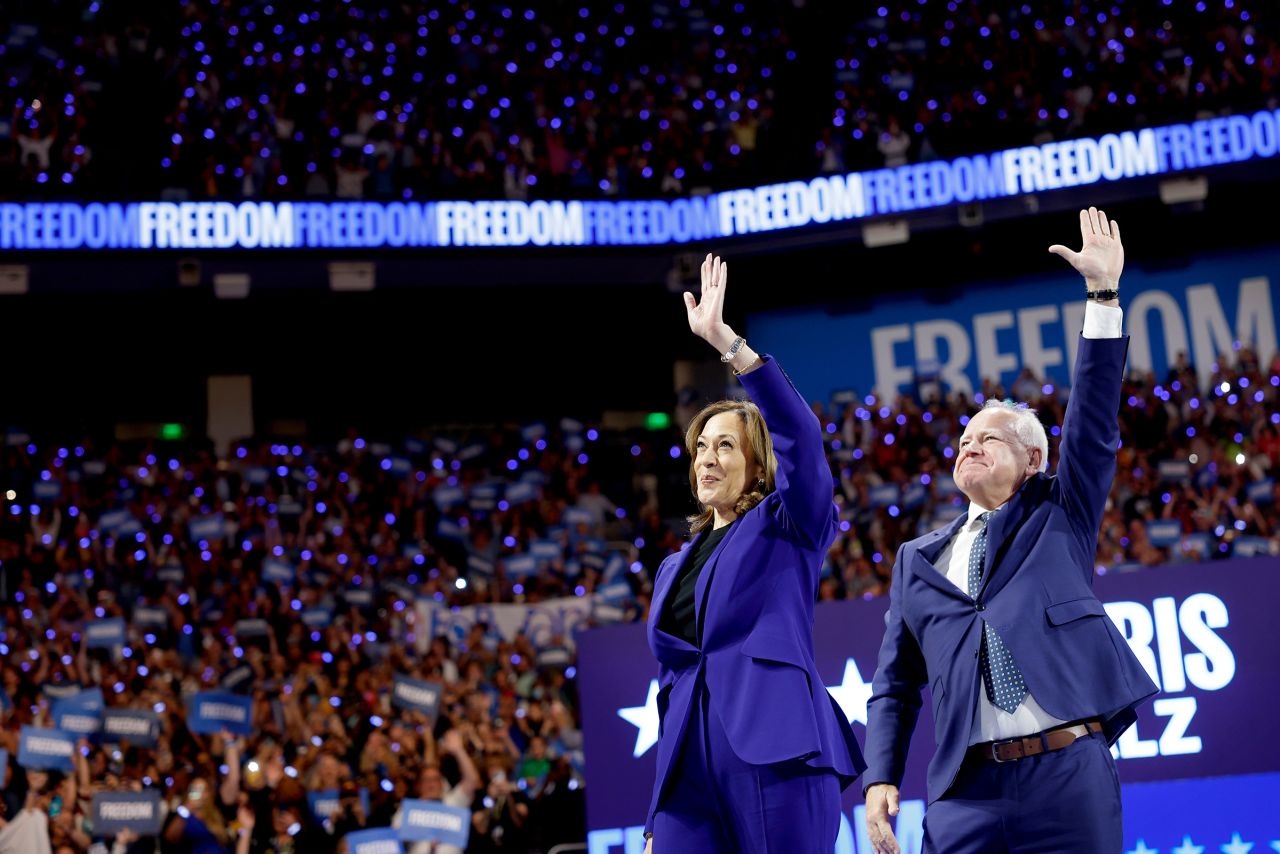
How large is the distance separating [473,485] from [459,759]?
20.4ft

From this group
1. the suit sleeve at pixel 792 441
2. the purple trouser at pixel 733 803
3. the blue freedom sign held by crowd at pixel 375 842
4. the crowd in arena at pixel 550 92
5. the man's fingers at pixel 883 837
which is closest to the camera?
the purple trouser at pixel 733 803

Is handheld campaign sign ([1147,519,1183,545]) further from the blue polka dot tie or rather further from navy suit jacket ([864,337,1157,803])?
the blue polka dot tie

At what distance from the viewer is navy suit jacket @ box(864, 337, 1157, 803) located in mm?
2688

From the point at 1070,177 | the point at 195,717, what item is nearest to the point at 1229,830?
the point at 195,717

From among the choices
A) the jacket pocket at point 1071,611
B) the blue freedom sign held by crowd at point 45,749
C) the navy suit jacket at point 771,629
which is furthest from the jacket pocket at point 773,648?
the blue freedom sign held by crowd at point 45,749

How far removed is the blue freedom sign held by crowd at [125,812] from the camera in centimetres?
723

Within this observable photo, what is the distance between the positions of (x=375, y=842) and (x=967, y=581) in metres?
4.77

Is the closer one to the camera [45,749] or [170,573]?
[45,749]

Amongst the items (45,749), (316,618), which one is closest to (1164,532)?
(316,618)

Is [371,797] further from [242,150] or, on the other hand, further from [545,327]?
[545,327]

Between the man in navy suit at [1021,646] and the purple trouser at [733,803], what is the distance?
0.85 feet

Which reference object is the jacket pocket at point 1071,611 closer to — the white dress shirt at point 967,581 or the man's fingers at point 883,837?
the white dress shirt at point 967,581

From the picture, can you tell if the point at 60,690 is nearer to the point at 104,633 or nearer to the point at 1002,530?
the point at 104,633

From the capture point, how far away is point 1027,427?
2.97 m
